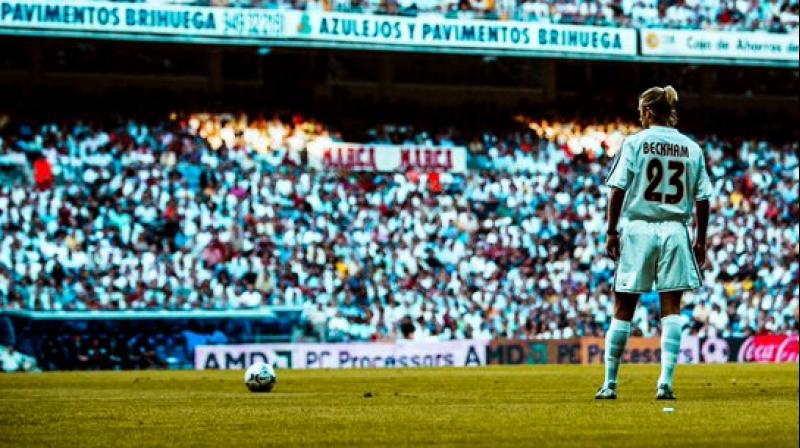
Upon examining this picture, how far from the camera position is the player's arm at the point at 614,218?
1227 centimetres

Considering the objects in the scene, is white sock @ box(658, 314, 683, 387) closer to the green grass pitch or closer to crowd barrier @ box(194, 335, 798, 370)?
the green grass pitch

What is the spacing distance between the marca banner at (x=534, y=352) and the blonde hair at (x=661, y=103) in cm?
2284

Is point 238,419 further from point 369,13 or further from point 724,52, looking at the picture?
point 724,52

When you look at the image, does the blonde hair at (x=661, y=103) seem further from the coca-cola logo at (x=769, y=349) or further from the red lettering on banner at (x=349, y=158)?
the red lettering on banner at (x=349, y=158)

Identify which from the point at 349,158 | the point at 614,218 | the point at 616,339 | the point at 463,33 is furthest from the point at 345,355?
the point at 614,218

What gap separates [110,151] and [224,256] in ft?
14.9

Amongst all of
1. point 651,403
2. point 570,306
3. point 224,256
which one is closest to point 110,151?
point 224,256

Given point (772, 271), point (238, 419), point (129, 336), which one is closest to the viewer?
point (238, 419)

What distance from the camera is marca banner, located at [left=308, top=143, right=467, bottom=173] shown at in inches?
1651

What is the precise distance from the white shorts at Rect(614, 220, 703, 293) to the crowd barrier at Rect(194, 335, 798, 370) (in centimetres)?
2185

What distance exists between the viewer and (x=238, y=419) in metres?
11.6

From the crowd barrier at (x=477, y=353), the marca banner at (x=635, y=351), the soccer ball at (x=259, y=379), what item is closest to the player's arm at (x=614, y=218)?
the soccer ball at (x=259, y=379)

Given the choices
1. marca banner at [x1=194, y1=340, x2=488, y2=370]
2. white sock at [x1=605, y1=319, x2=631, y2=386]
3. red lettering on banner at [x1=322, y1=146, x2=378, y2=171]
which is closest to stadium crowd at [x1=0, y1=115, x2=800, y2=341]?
red lettering on banner at [x1=322, y1=146, x2=378, y2=171]

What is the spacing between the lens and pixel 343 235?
39.0 m
